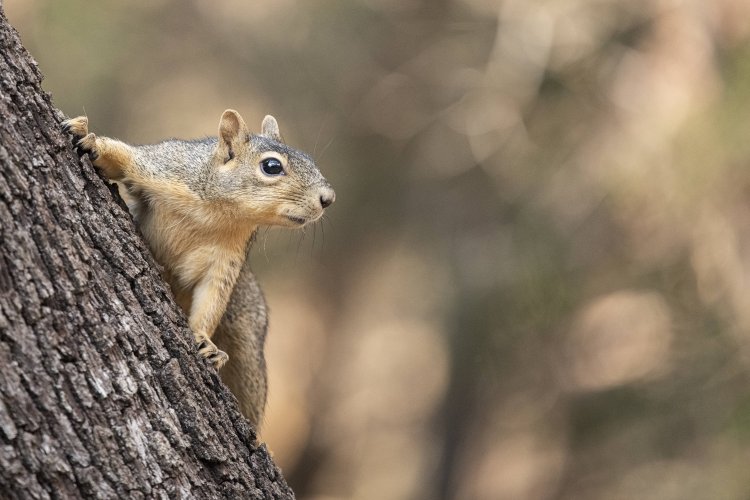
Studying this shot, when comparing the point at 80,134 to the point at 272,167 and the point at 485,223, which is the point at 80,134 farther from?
the point at 485,223

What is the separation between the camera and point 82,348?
221 centimetres

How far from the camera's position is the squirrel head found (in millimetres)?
3352

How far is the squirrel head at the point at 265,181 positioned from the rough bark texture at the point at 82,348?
0.81 metres

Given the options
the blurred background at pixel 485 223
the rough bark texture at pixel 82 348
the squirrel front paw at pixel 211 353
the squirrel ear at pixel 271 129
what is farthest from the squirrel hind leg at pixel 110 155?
the blurred background at pixel 485 223

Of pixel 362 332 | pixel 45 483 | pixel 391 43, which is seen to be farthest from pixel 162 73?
pixel 45 483

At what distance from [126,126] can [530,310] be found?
4295 mm

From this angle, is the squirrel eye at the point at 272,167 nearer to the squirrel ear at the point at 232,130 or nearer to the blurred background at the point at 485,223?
the squirrel ear at the point at 232,130

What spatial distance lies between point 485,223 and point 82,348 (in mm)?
6782

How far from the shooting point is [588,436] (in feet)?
26.5

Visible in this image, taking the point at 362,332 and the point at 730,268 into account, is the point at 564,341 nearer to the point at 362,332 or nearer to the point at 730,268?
the point at 730,268

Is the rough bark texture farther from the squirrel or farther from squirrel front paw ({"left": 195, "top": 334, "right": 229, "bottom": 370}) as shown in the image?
the squirrel

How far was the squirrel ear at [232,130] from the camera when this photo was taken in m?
3.45

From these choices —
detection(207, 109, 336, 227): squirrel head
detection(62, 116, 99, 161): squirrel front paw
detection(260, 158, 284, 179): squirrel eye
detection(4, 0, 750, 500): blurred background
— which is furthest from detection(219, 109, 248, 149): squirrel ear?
detection(4, 0, 750, 500): blurred background

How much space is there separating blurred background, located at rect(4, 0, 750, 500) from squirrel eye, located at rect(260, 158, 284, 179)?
3393 mm
